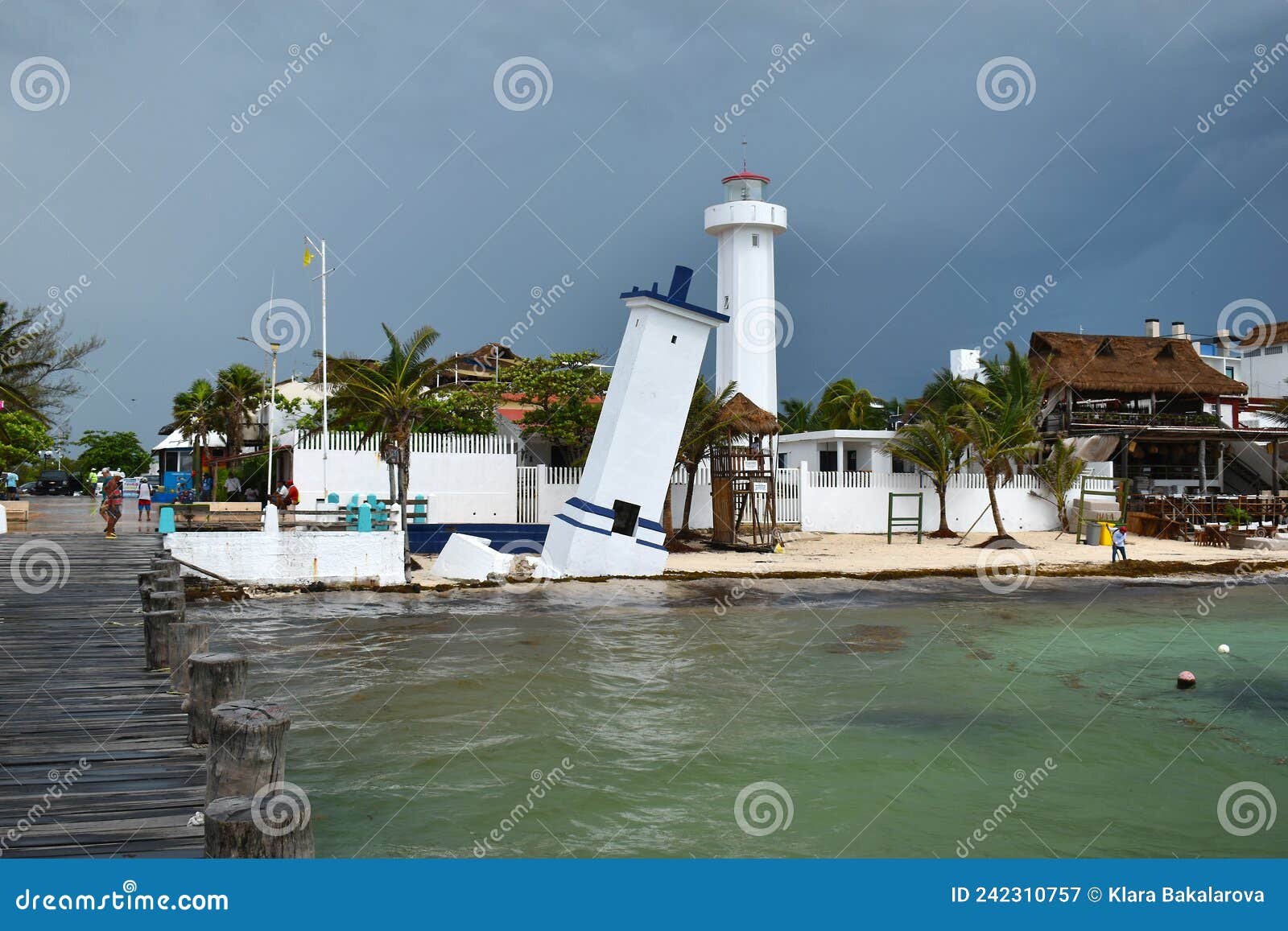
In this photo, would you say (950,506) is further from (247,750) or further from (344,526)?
(247,750)

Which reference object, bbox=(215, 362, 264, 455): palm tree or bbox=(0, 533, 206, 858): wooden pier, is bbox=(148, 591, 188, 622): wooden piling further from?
bbox=(215, 362, 264, 455): palm tree

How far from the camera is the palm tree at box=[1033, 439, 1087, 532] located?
33562 millimetres

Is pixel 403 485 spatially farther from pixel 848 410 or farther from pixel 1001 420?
pixel 848 410

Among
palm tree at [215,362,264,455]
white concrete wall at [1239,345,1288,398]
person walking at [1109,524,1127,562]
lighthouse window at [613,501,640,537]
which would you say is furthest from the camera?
white concrete wall at [1239,345,1288,398]

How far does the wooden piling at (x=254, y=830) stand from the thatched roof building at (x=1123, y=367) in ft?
117

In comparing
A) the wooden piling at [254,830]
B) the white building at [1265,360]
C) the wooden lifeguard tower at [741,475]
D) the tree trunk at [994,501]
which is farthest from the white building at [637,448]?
the white building at [1265,360]

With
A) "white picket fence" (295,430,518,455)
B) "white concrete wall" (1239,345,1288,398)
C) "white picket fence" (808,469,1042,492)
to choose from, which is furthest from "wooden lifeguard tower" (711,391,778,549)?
"white concrete wall" (1239,345,1288,398)

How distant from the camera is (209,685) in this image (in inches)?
271

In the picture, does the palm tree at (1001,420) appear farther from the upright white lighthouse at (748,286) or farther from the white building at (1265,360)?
the white building at (1265,360)

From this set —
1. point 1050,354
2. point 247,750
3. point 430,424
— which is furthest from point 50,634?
point 1050,354

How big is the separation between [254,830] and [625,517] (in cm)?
1769

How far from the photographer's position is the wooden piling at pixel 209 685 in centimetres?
689

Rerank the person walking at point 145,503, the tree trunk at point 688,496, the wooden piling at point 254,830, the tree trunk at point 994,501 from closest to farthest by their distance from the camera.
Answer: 1. the wooden piling at point 254,830
2. the person walking at point 145,503
3. the tree trunk at point 688,496
4. the tree trunk at point 994,501

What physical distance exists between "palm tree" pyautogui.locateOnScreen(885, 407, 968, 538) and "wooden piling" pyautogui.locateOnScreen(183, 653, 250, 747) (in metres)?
26.7
